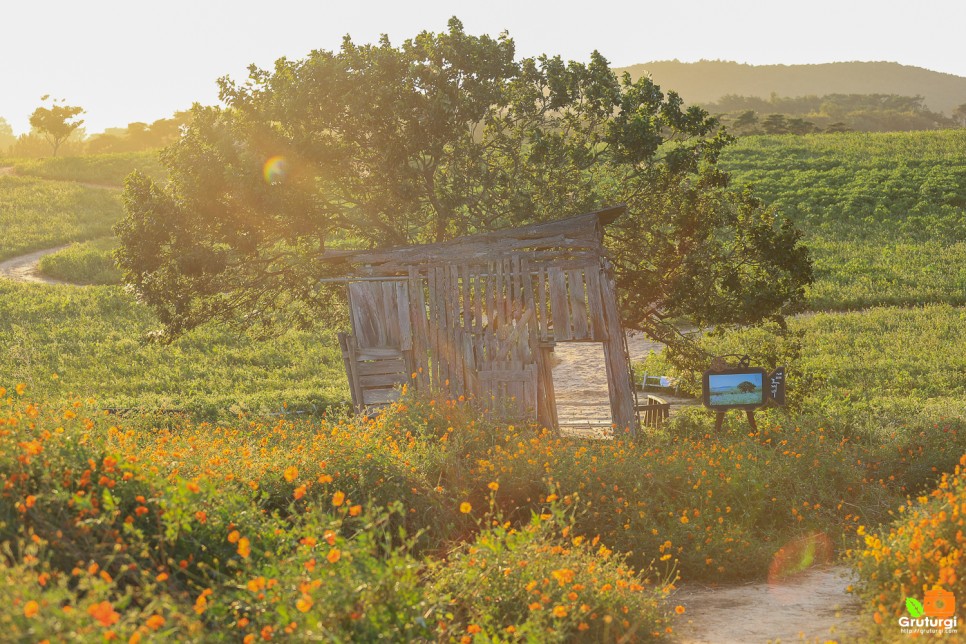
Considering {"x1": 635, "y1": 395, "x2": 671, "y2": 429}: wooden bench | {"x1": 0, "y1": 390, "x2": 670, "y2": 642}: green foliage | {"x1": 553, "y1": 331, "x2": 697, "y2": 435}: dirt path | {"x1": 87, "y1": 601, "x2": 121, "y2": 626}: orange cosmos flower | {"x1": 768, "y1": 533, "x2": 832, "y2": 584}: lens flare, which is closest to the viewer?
{"x1": 87, "y1": 601, "x2": 121, "y2": 626}: orange cosmos flower

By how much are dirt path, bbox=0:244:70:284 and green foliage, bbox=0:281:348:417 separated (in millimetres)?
2824

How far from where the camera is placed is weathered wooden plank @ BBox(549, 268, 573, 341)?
50.4 feet

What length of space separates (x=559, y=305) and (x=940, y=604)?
31.1ft

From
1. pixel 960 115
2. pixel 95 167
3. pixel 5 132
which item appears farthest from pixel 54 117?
pixel 5 132

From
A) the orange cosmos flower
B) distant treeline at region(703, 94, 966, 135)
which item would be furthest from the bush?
distant treeline at region(703, 94, 966, 135)

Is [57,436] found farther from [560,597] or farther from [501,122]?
[501,122]

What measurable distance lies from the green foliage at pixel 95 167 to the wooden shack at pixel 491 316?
48291 millimetres

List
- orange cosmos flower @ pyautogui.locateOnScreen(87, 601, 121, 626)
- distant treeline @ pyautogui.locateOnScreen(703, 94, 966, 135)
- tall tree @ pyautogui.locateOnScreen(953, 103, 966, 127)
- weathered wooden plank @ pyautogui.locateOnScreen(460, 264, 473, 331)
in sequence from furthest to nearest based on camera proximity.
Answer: tall tree @ pyautogui.locateOnScreen(953, 103, 966, 127), distant treeline @ pyautogui.locateOnScreen(703, 94, 966, 135), weathered wooden plank @ pyautogui.locateOnScreen(460, 264, 473, 331), orange cosmos flower @ pyautogui.locateOnScreen(87, 601, 121, 626)

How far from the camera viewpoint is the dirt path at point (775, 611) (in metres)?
7.25

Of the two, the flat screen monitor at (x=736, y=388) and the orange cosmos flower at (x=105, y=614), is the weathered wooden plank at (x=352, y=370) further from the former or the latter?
the orange cosmos flower at (x=105, y=614)

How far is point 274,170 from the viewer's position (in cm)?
1789

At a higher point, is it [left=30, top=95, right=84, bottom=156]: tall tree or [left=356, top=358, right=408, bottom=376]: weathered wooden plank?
[left=30, top=95, right=84, bottom=156]: tall tree

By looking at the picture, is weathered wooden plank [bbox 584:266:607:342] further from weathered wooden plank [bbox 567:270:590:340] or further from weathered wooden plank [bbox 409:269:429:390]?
weathered wooden plank [bbox 409:269:429:390]

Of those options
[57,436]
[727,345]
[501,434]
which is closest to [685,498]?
[501,434]
